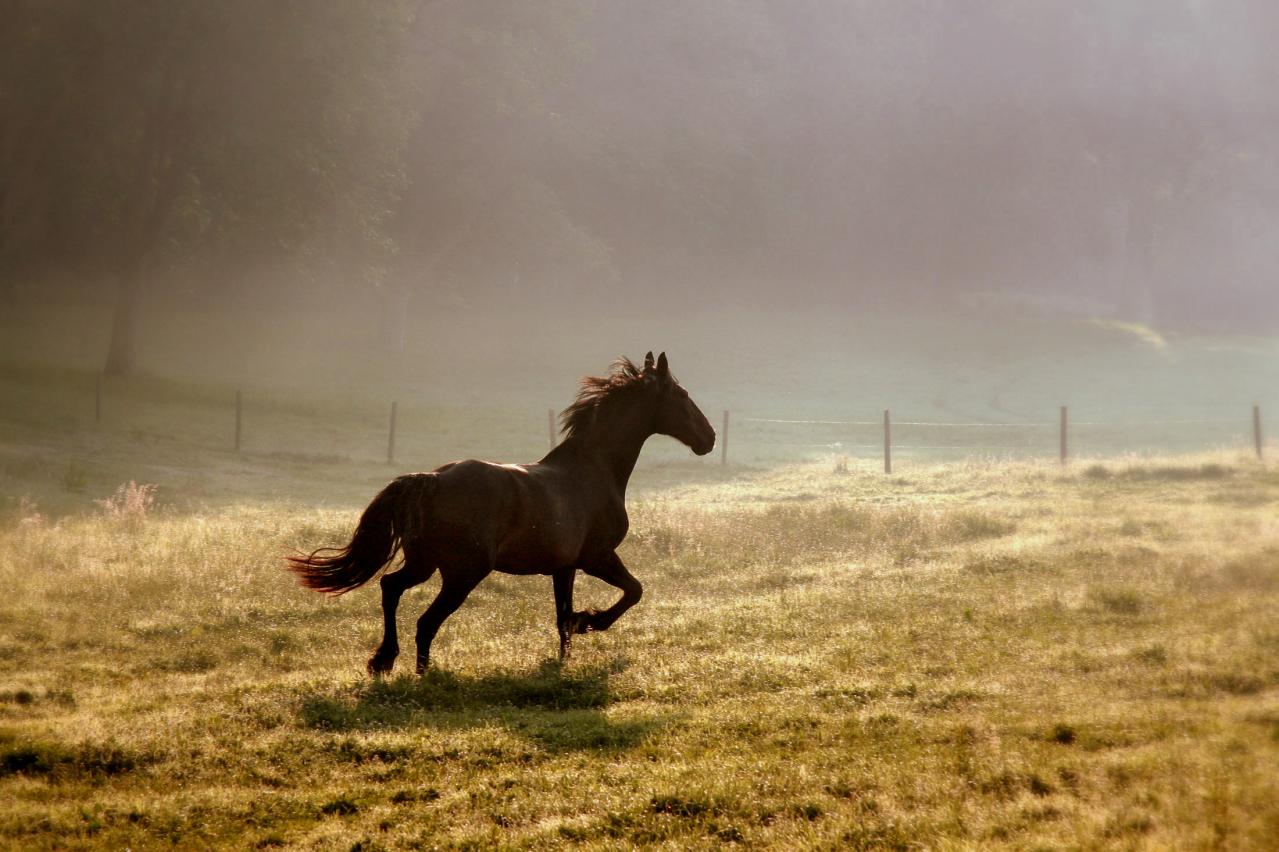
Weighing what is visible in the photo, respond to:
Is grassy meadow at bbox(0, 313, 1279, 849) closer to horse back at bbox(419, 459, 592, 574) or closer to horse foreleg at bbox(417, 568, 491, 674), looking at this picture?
horse foreleg at bbox(417, 568, 491, 674)

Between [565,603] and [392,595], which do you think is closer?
[392,595]

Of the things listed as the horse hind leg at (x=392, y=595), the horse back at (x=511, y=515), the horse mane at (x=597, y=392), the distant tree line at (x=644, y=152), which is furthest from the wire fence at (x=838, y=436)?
the horse hind leg at (x=392, y=595)

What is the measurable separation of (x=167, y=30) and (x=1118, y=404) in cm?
3962

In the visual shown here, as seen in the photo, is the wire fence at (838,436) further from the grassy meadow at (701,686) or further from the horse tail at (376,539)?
the horse tail at (376,539)

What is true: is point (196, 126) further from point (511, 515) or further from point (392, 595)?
point (392, 595)

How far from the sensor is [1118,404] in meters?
49.7

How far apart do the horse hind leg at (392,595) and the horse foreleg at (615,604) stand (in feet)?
5.90

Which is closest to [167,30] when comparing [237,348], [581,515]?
[237,348]

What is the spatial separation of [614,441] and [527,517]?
1.67 m

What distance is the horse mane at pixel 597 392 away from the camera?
11.0m

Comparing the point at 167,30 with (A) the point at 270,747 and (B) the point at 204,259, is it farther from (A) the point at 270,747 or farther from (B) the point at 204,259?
(A) the point at 270,747

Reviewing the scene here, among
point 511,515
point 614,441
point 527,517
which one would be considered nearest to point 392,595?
point 511,515

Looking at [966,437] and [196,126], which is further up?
[196,126]

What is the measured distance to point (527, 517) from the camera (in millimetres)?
9609
